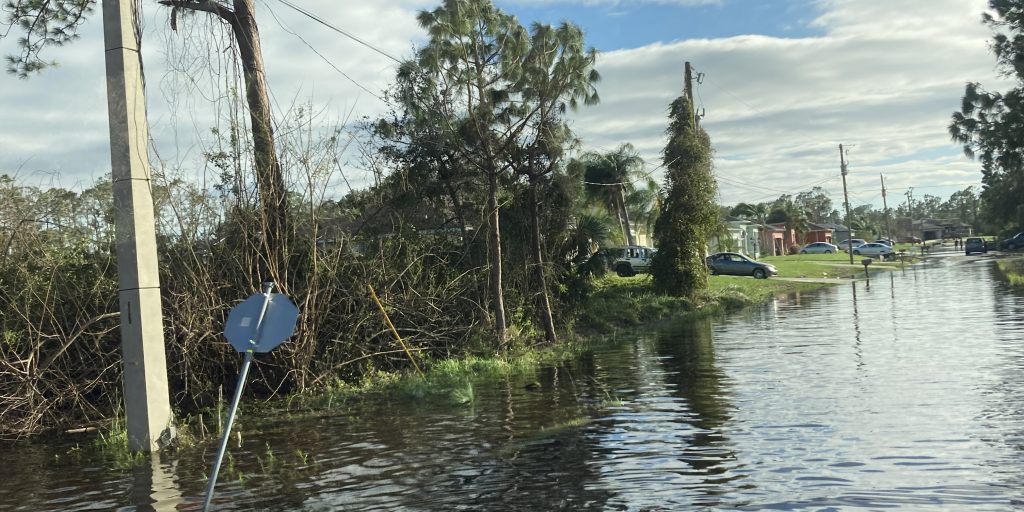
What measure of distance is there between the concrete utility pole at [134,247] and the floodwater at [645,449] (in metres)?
0.69

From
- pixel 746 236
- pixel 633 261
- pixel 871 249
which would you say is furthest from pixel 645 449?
pixel 746 236

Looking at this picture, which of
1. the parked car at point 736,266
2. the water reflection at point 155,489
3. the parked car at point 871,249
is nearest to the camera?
the water reflection at point 155,489

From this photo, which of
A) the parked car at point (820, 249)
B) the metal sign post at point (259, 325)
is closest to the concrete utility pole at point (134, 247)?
the metal sign post at point (259, 325)

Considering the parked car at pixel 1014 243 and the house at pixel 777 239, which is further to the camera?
the house at pixel 777 239

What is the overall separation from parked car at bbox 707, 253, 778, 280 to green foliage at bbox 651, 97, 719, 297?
47.6 ft

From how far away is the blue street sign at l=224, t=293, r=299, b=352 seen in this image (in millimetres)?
6500

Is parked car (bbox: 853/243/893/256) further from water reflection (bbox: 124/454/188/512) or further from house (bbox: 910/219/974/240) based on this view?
water reflection (bbox: 124/454/188/512)

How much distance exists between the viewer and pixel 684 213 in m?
32.3

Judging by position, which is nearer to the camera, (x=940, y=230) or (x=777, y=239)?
(x=777, y=239)

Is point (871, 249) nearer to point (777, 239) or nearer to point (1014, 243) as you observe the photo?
point (1014, 243)

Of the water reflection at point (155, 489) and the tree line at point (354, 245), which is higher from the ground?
the tree line at point (354, 245)

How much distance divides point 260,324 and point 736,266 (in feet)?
141

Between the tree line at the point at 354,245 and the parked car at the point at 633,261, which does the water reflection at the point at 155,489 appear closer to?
the tree line at the point at 354,245

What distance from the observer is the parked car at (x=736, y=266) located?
46812 millimetres
